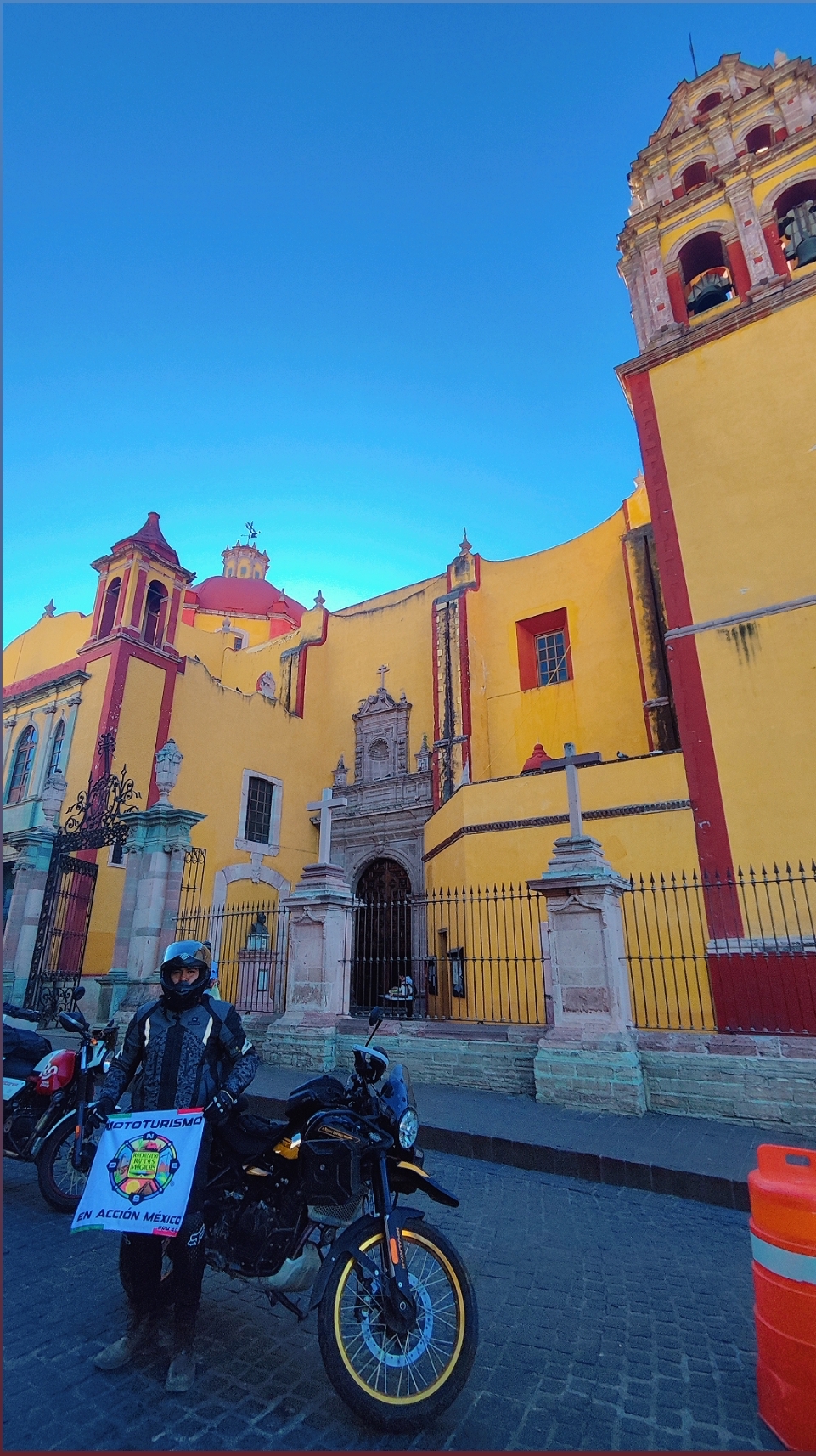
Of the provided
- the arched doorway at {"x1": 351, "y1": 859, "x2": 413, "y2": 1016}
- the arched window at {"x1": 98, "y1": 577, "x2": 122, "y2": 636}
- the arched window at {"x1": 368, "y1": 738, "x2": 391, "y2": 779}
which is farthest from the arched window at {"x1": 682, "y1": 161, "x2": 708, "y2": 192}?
the arched doorway at {"x1": 351, "y1": 859, "x2": 413, "y2": 1016}

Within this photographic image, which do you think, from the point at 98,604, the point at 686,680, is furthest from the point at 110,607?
the point at 686,680

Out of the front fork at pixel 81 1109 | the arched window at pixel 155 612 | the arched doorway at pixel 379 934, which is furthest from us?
the arched window at pixel 155 612

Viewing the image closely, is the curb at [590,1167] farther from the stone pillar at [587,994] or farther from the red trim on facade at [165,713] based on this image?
the red trim on facade at [165,713]

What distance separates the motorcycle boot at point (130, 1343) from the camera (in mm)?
2850

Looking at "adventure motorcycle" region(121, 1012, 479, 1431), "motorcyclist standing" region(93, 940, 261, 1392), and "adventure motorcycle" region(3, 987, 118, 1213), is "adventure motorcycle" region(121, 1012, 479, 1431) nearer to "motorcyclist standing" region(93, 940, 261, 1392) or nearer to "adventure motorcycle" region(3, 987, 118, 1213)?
"motorcyclist standing" region(93, 940, 261, 1392)

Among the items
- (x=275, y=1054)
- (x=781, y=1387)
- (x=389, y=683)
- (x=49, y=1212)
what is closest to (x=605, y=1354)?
(x=781, y=1387)

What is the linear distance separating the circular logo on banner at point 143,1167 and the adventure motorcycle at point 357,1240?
272 millimetres

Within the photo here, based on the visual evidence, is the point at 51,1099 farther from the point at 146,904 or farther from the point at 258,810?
the point at 258,810

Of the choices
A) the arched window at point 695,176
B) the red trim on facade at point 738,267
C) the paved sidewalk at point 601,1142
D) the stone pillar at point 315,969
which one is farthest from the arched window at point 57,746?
the arched window at point 695,176

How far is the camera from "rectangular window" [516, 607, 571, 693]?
1830 cm

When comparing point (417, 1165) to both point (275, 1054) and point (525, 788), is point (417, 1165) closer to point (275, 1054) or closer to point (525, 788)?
point (275, 1054)

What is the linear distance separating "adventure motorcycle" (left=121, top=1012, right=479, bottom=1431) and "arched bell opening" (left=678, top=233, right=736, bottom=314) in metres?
15.1

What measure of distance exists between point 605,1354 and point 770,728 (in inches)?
351

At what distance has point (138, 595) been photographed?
1748cm
